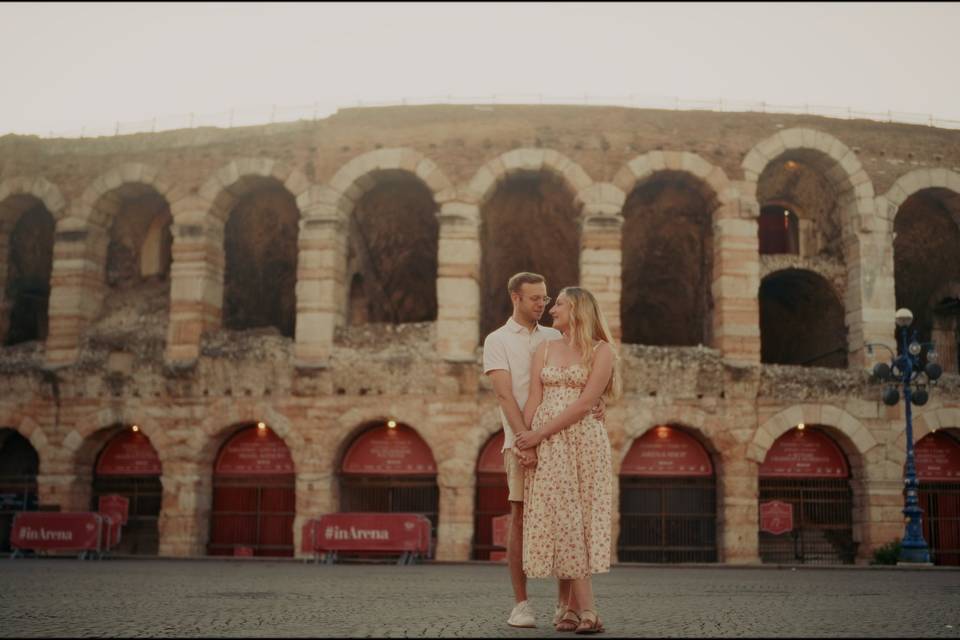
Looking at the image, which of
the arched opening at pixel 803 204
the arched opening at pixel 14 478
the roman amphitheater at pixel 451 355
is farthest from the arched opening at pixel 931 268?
the arched opening at pixel 14 478

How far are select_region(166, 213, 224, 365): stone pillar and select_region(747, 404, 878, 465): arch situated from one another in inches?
448

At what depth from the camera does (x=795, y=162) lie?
837 inches

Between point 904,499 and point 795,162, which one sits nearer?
point 904,499

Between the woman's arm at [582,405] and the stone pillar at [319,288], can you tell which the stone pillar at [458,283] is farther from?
the woman's arm at [582,405]

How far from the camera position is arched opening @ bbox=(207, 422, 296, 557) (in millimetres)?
19375

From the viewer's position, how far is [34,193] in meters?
21.0

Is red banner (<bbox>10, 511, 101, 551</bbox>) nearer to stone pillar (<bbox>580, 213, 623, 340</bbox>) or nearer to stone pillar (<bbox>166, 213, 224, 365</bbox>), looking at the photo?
stone pillar (<bbox>166, 213, 224, 365</bbox>)

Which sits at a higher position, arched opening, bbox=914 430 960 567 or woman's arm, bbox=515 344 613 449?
woman's arm, bbox=515 344 613 449

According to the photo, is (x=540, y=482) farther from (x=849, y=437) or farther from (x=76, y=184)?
(x=76, y=184)

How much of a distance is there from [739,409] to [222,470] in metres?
10.6

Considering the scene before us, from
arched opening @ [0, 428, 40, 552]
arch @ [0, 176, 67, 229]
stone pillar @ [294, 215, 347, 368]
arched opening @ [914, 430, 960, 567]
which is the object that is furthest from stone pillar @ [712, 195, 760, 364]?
arched opening @ [0, 428, 40, 552]

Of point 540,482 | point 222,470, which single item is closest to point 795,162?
point 222,470

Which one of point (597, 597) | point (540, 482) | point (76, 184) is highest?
point (76, 184)

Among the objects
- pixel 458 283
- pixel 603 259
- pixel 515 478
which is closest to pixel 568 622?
pixel 515 478
